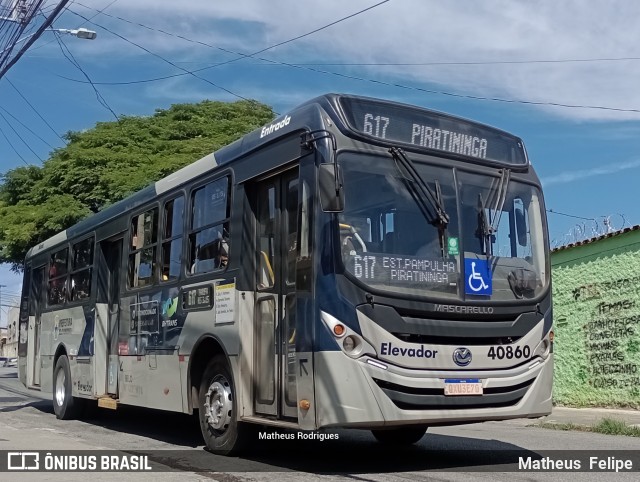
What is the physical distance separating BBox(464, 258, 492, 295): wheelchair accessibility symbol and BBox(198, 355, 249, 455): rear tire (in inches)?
101

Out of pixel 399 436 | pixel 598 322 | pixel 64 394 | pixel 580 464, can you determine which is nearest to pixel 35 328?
pixel 64 394

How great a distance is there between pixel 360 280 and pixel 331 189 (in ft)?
2.68

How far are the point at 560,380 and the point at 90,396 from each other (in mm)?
8689

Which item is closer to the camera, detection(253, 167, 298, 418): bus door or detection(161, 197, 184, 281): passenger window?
detection(253, 167, 298, 418): bus door

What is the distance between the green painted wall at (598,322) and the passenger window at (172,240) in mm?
7976

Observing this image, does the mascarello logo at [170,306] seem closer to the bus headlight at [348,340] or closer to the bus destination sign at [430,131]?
the bus headlight at [348,340]

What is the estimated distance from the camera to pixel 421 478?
6.91 metres

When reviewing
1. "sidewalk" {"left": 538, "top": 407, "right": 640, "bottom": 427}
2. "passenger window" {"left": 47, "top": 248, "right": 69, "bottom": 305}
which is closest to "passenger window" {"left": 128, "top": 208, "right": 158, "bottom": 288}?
"passenger window" {"left": 47, "top": 248, "right": 69, "bottom": 305}

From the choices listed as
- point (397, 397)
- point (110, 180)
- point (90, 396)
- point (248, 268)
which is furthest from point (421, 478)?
point (110, 180)

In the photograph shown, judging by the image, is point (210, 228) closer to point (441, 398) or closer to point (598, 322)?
point (441, 398)

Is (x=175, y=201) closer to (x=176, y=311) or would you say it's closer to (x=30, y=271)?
(x=176, y=311)

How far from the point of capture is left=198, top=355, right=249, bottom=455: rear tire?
8.06 meters

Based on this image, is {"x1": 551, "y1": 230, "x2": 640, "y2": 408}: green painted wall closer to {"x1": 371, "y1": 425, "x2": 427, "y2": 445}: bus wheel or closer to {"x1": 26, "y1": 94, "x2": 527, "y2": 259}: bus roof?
{"x1": 371, "y1": 425, "x2": 427, "y2": 445}: bus wheel

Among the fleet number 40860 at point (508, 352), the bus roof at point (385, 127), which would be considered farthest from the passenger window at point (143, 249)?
the fleet number 40860 at point (508, 352)
